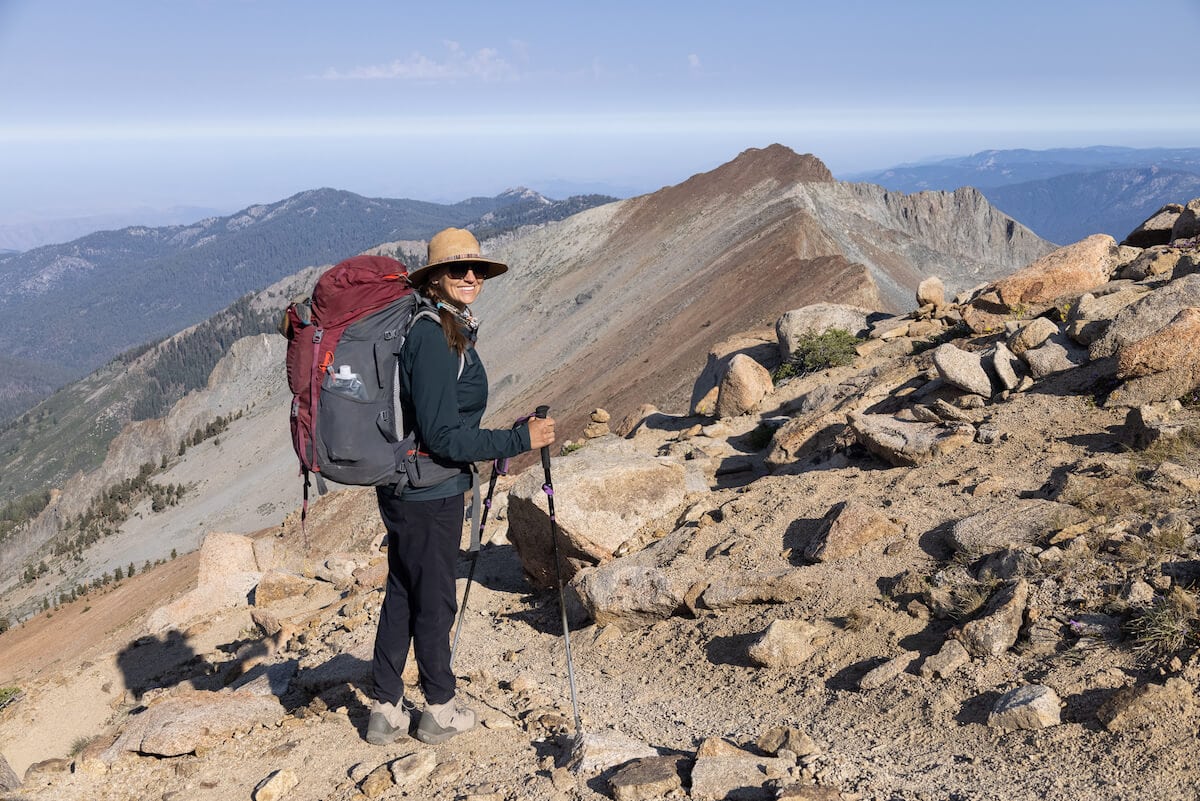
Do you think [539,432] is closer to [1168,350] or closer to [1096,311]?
[1168,350]

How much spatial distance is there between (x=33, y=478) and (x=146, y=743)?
18030 centimetres

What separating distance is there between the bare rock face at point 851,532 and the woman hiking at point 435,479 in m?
2.48

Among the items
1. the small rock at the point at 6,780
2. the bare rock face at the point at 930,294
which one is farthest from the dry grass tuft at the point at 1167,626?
the bare rock face at the point at 930,294

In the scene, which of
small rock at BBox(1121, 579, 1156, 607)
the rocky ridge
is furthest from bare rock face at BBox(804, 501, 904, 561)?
small rock at BBox(1121, 579, 1156, 607)

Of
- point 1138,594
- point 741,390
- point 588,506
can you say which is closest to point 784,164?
point 741,390

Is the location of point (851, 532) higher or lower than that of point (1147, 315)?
lower

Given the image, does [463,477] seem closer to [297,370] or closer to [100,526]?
[297,370]

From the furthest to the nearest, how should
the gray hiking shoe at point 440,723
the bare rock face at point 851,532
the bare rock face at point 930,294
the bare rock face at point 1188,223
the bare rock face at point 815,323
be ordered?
the bare rock face at point 815,323 < the bare rock face at point 930,294 < the bare rock face at point 1188,223 < the bare rock face at point 851,532 < the gray hiking shoe at point 440,723

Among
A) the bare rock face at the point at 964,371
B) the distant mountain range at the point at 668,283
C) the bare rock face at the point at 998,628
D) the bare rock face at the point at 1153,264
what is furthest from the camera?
the distant mountain range at the point at 668,283

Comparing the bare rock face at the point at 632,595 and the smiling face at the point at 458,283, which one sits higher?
the smiling face at the point at 458,283

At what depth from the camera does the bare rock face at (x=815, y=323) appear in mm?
14281

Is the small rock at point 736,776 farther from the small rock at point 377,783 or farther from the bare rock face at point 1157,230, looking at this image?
the bare rock face at point 1157,230

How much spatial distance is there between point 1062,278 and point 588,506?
769 cm

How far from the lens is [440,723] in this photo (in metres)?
4.73
